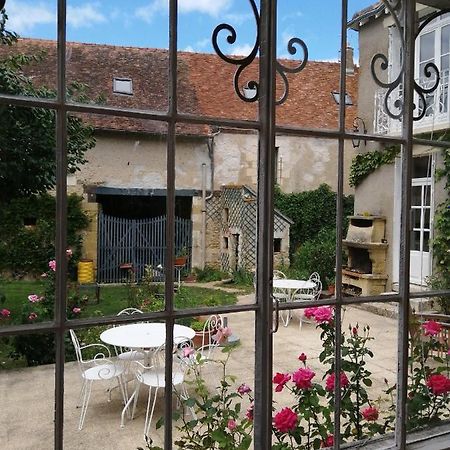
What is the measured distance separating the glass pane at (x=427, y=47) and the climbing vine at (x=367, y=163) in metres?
1.12

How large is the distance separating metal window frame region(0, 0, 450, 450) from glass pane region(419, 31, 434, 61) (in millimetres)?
4757

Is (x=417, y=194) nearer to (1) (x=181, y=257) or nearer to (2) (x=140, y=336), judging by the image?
(1) (x=181, y=257)

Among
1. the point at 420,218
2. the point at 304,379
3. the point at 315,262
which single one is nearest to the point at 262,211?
the point at 304,379

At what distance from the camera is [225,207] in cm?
911

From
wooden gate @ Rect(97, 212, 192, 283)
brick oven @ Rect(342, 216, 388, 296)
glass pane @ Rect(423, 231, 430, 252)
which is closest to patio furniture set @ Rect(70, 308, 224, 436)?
brick oven @ Rect(342, 216, 388, 296)

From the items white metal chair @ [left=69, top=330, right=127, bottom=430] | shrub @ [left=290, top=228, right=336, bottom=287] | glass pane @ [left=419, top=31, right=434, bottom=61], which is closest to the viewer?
white metal chair @ [left=69, top=330, right=127, bottom=430]

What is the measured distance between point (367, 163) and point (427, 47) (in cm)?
150

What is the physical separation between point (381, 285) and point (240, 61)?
18.7 ft

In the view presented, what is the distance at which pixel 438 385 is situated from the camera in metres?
1.31

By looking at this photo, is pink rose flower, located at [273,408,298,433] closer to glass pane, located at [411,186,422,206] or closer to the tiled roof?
glass pane, located at [411,186,422,206]

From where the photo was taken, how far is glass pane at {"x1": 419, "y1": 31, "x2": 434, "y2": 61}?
5.21m

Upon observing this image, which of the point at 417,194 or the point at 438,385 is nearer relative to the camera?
the point at 438,385

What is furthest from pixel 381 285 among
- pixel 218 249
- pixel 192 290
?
pixel 218 249

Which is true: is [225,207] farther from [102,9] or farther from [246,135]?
[102,9]
